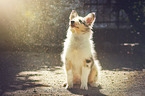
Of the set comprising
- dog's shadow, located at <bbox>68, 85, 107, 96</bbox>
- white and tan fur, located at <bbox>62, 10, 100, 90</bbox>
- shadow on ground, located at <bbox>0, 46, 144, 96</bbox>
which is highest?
white and tan fur, located at <bbox>62, 10, 100, 90</bbox>

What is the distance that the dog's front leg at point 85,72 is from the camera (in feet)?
13.6

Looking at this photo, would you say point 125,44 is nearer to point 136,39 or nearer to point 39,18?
point 136,39

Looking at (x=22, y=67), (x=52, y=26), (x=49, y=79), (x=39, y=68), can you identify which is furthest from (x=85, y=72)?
(x=52, y=26)

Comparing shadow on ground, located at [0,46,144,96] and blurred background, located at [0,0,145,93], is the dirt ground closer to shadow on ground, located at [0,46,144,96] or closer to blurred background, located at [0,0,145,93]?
shadow on ground, located at [0,46,144,96]

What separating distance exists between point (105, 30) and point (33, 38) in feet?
10.6

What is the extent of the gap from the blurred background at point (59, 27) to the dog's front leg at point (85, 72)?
455 cm

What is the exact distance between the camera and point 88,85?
462 cm

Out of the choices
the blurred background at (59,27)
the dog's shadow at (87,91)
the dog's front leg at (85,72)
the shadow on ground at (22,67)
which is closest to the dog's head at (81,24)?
the dog's front leg at (85,72)

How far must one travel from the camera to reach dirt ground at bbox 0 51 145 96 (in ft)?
13.6

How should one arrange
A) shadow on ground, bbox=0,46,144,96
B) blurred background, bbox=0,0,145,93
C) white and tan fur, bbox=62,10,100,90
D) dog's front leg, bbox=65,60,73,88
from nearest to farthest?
white and tan fur, bbox=62,10,100,90, dog's front leg, bbox=65,60,73,88, shadow on ground, bbox=0,46,144,96, blurred background, bbox=0,0,145,93

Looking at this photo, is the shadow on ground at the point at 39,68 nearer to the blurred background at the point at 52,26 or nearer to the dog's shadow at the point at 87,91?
the dog's shadow at the point at 87,91

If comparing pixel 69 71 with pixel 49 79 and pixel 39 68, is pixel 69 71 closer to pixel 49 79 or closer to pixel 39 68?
pixel 49 79

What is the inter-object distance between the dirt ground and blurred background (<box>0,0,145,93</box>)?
148 centimetres

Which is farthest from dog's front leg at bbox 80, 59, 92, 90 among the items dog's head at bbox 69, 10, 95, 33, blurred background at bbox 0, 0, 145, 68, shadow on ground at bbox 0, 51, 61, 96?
blurred background at bbox 0, 0, 145, 68
